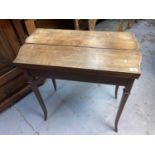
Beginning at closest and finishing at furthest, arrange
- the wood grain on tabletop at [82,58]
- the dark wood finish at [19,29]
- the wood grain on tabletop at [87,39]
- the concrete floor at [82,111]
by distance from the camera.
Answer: the wood grain on tabletop at [82,58], the wood grain on tabletop at [87,39], the dark wood finish at [19,29], the concrete floor at [82,111]

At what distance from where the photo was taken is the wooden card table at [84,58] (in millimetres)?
786

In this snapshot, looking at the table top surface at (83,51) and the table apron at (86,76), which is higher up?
the table top surface at (83,51)

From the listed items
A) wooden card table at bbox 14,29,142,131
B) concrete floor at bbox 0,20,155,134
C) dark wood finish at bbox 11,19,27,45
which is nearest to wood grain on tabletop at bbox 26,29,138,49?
wooden card table at bbox 14,29,142,131

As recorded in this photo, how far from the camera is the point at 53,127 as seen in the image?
1.30 metres

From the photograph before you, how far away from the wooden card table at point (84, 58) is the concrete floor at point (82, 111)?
0.46 metres

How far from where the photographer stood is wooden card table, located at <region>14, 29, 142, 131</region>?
0.79m

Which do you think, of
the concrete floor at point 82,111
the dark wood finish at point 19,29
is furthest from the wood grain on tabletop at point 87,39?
the concrete floor at point 82,111

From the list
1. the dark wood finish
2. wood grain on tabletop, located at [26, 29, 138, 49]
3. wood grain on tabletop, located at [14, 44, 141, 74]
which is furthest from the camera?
the dark wood finish

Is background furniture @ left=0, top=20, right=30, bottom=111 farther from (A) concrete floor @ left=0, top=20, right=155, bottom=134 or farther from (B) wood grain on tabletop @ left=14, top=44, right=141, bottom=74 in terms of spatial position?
(B) wood grain on tabletop @ left=14, top=44, right=141, bottom=74

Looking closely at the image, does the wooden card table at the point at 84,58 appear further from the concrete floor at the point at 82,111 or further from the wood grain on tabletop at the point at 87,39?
the concrete floor at the point at 82,111

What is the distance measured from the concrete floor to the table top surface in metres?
0.67

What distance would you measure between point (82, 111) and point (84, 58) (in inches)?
26.8

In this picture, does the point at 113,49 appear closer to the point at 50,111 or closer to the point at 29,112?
the point at 50,111
